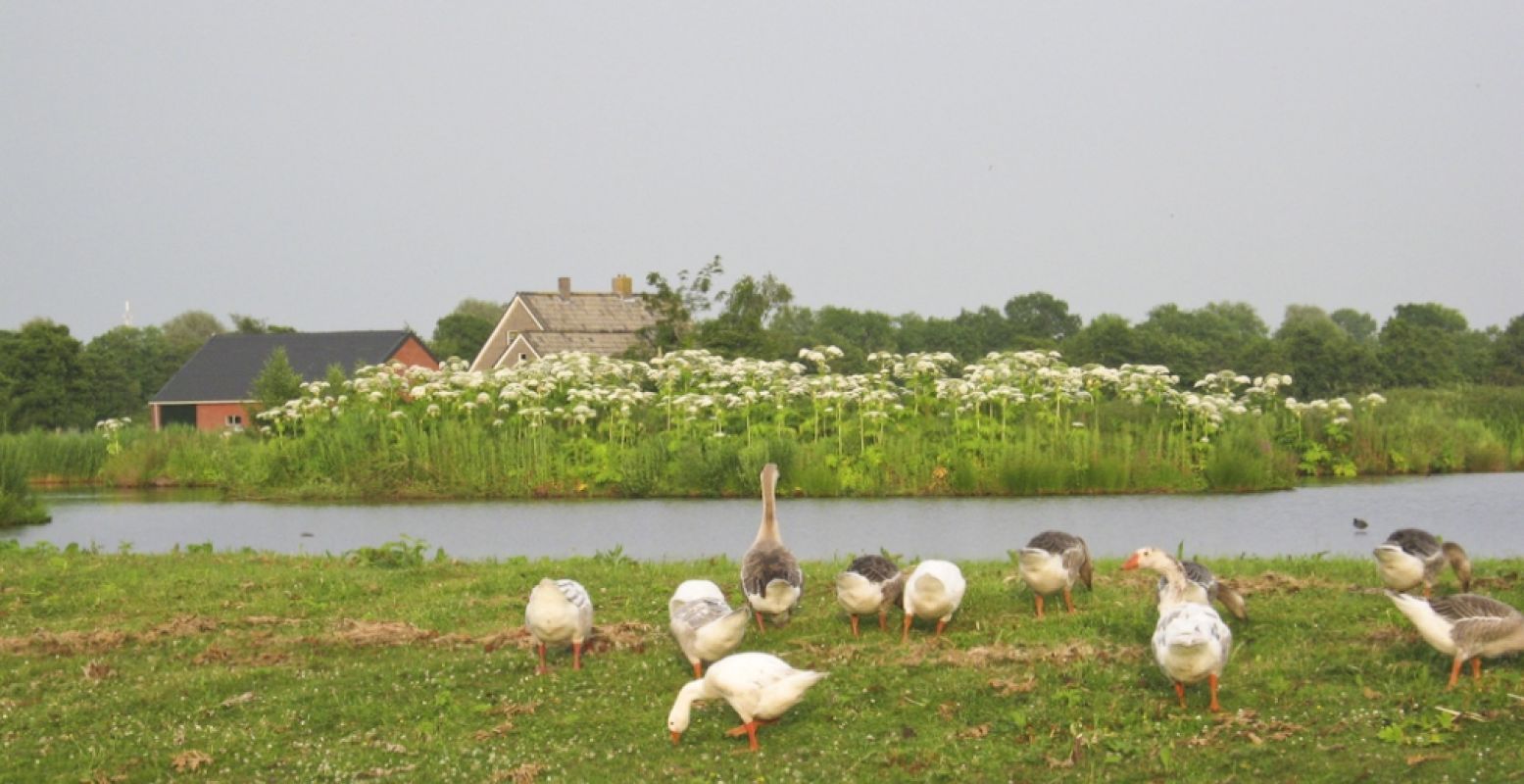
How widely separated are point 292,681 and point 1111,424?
22282 millimetres

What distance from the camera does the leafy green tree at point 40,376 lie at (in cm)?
6438

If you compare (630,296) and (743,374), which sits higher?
(630,296)

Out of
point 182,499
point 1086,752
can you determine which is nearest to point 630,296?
point 182,499

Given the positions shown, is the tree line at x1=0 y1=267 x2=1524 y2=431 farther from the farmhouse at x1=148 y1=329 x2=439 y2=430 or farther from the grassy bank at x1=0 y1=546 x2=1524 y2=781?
the grassy bank at x1=0 y1=546 x2=1524 y2=781

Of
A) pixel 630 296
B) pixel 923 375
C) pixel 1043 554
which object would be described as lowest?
pixel 1043 554

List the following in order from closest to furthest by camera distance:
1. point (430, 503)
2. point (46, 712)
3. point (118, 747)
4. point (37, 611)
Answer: point (118, 747) → point (46, 712) → point (37, 611) → point (430, 503)

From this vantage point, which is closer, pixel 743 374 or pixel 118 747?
pixel 118 747

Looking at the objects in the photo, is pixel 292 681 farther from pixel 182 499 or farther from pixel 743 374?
pixel 182 499

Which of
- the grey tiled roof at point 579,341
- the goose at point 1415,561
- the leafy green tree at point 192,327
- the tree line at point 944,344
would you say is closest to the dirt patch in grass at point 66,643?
the goose at point 1415,561

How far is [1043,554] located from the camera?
11.6 meters

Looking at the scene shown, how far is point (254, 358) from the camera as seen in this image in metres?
74.9

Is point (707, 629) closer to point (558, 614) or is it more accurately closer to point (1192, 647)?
point (558, 614)

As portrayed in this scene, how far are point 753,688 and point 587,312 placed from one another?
71841mm

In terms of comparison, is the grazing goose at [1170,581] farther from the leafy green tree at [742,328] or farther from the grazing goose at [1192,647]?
the leafy green tree at [742,328]
